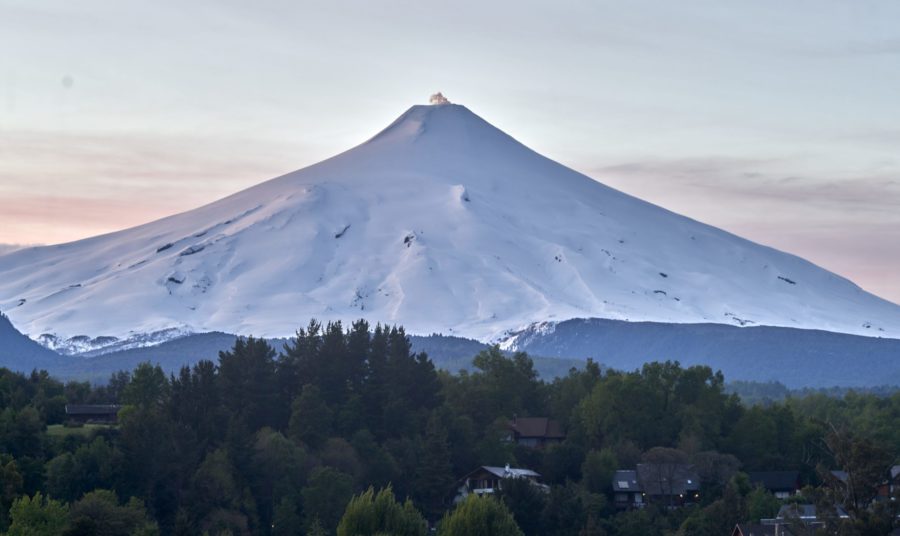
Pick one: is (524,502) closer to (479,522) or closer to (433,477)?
(433,477)

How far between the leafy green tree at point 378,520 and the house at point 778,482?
2688 centimetres

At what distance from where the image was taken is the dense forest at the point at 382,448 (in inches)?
2562

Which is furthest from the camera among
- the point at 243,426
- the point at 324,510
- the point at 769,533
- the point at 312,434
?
the point at 312,434

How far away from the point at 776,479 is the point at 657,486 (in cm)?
757

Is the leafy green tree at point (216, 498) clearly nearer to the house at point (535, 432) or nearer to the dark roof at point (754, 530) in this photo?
the dark roof at point (754, 530)

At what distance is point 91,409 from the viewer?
8888 cm

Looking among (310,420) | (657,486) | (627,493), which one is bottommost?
(627,493)

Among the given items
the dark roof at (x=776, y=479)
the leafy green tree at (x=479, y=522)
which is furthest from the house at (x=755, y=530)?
the dark roof at (x=776, y=479)

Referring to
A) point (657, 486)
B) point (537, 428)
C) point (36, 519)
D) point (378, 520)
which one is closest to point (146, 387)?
point (537, 428)

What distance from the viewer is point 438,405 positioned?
95188 millimetres

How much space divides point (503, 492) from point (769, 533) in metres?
13.3

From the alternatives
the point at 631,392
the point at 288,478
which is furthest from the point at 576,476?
the point at 288,478

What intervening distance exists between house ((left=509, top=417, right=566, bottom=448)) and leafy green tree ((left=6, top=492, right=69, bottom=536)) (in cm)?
3955

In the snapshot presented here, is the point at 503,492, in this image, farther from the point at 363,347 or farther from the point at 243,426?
the point at 363,347
